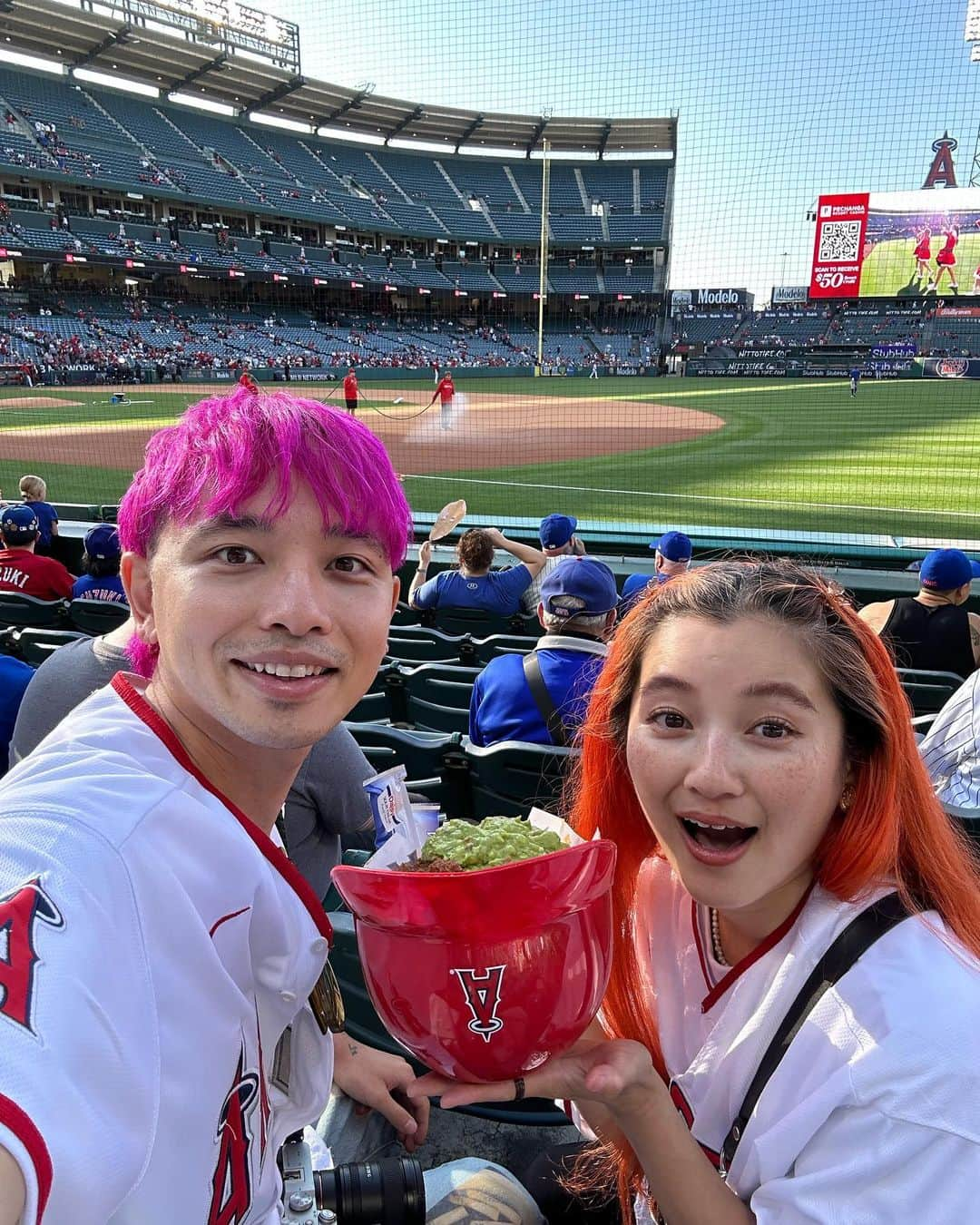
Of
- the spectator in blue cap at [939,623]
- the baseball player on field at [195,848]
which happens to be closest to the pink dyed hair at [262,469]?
the baseball player on field at [195,848]

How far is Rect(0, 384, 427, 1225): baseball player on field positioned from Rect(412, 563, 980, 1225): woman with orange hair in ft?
0.89

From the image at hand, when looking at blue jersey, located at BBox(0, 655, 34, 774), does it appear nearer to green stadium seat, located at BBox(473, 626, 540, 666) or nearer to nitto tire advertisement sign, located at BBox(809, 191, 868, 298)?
green stadium seat, located at BBox(473, 626, 540, 666)

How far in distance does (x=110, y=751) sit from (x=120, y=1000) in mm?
281

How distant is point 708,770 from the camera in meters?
1.11

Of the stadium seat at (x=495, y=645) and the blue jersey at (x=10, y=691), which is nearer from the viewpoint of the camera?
the blue jersey at (x=10, y=691)

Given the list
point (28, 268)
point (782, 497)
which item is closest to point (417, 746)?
point (782, 497)

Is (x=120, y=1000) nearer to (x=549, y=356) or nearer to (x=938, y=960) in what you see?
(x=938, y=960)

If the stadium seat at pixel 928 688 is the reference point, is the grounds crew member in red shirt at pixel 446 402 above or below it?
above

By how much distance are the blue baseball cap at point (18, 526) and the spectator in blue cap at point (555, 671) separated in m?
4.55

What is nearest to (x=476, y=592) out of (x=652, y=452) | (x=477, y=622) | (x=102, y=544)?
(x=477, y=622)

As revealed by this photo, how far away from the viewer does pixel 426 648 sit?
4773mm

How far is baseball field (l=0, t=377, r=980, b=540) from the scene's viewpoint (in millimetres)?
11141

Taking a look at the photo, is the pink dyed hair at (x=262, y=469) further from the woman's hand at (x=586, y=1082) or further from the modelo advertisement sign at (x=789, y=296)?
the modelo advertisement sign at (x=789, y=296)

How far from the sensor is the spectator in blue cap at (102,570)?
5.09m
